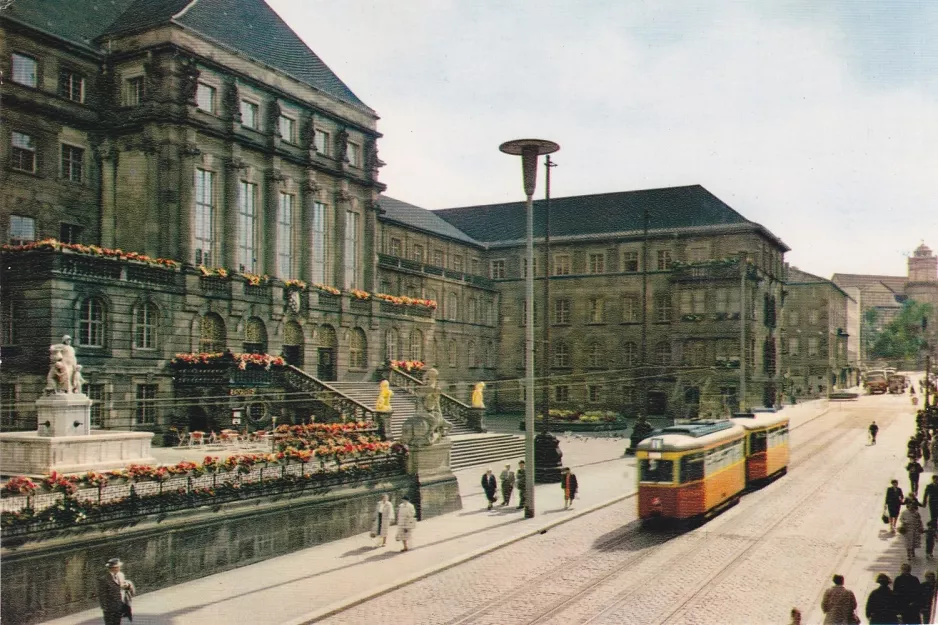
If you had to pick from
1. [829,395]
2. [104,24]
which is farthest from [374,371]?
[829,395]

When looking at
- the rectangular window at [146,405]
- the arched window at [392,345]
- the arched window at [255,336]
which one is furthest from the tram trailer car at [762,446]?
the arched window at [392,345]

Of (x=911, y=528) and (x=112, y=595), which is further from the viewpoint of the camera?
(x=911, y=528)

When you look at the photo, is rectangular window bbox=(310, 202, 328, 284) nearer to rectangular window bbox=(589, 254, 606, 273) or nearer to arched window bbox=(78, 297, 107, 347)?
arched window bbox=(78, 297, 107, 347)

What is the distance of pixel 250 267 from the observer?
43.9 meters

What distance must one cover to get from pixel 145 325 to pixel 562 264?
4510 centimetres

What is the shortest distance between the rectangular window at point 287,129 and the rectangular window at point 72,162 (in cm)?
1096

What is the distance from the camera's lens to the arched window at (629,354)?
229 feet

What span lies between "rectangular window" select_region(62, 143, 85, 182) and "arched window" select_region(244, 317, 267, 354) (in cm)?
1011

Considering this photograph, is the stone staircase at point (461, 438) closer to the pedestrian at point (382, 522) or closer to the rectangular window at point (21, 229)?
the pedestrian at point (382, 522)

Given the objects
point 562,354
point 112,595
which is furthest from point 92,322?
point 562,354

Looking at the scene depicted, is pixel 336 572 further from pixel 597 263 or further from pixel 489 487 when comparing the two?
pixel 597 263

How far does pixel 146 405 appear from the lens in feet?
113

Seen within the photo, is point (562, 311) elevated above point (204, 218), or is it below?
below

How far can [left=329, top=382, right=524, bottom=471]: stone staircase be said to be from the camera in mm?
37406
